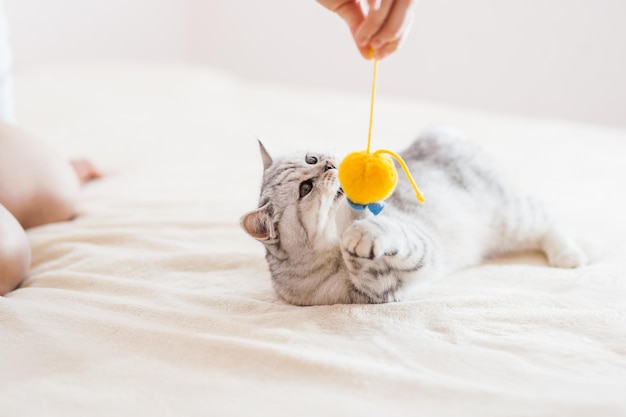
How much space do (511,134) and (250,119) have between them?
111 centimetres

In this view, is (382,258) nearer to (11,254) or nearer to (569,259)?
(569,259)

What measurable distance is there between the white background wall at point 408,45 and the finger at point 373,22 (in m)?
2.62

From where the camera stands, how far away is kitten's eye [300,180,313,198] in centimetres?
126

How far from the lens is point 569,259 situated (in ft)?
4.67

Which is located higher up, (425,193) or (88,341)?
(425,193)

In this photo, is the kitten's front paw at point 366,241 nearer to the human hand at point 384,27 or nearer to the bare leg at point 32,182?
the human hand at point 384,27

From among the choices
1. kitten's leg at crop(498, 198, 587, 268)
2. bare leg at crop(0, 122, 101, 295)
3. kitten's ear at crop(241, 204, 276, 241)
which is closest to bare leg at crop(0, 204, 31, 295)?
bare leg at crop(0, 122, 101, 295)

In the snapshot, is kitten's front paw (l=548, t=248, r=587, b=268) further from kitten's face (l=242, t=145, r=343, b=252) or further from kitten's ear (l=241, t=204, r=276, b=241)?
kitten's ear (l=241, t=204, r=276, b=241)

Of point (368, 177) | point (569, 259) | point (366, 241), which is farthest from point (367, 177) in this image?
point (569, 259)

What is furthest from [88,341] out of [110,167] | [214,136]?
[214,136]

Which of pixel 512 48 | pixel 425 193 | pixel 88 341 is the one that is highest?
pixel 512 48

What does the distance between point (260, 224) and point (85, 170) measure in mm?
1056

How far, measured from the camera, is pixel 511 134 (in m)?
2.59

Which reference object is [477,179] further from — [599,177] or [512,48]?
[512,48]
